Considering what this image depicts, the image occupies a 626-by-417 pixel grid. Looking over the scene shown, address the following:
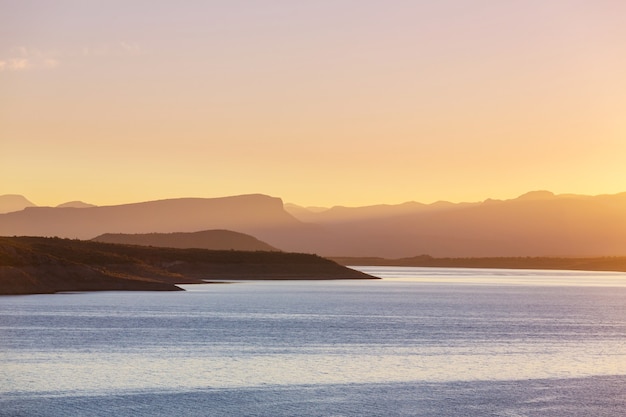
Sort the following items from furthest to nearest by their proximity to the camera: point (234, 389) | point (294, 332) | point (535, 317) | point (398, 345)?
1. point (535, 317)
2. point (294, 332)
3. point (398, 345)
4. point (234, 389)

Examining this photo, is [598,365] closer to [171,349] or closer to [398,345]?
[398,345]

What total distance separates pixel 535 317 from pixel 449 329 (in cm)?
2564

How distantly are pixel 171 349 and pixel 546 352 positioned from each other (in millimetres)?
26904

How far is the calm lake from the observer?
48125mm

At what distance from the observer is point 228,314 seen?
109 meters

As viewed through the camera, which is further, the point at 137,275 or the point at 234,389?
the point at 137,275

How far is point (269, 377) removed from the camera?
2250 inches

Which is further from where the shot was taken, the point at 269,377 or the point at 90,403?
the point at 269,377

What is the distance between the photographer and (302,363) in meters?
63.8

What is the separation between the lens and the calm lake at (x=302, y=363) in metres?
48.1

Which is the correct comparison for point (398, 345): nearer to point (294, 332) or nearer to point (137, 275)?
point (294, 332)

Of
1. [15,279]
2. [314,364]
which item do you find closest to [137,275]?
[15,279]

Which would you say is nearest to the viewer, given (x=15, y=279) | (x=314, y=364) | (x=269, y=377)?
(x=269, y=377)

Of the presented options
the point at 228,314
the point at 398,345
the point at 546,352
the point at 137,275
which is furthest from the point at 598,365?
the point at 137,275
